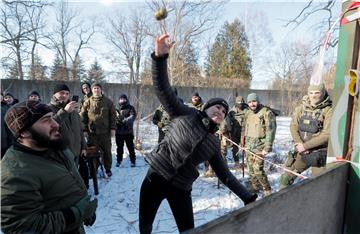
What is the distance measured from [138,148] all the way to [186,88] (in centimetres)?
1442

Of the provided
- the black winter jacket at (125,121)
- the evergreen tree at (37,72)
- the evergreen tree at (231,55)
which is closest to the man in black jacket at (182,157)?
the black winter jacket at (125,121)

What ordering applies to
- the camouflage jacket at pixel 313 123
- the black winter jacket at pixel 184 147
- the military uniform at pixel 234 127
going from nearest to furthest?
1. the black winter jacket at pixel 184 147
2. the camouflage jacket at pixel 313 123
3. the military uniform at pixel 234 127

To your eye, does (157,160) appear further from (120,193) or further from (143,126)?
(143,126)

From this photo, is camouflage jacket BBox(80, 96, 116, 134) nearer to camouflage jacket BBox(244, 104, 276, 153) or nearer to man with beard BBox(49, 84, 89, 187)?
man with beard BBox(49, 84, 89, 187)

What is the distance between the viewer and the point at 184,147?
2.56 m

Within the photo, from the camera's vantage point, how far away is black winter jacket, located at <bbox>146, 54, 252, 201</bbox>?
256 centimetres

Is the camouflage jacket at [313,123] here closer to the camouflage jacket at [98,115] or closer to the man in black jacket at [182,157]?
the man in black jacket at [182,157]

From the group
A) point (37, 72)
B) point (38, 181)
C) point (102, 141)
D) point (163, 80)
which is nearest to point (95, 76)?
point (37, 72)

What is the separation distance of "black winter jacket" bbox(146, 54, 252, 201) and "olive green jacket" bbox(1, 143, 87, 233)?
0.89m

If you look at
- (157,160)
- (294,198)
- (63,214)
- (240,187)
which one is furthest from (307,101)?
(63,214)

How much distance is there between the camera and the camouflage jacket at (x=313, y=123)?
3885mm

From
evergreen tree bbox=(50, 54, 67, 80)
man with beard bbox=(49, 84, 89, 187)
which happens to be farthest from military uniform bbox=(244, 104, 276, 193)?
evergreen tree bbox=(50, 54, 67, 80)

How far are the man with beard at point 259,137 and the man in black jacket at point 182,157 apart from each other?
8.71 feet

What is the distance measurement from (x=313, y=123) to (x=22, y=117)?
3.55 m
